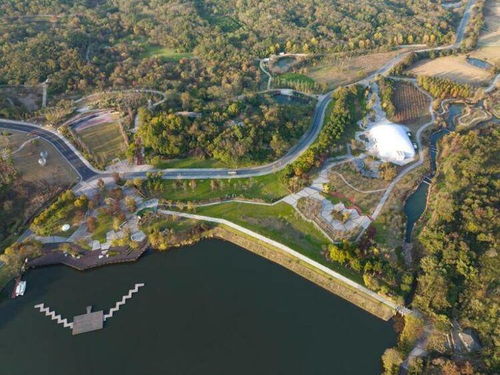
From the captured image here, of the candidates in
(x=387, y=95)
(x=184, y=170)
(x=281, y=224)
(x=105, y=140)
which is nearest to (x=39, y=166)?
(x=105, y=140)

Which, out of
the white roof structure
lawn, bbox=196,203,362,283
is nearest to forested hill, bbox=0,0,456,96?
the white roof structure

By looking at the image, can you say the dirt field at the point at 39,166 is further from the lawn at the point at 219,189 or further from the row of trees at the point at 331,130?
the row of trees at the point at 331,130

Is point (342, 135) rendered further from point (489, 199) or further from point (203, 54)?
point (203, 54)

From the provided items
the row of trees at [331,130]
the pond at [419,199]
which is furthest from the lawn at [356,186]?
the pond at [419,199]

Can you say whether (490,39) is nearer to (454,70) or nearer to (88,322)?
(454,70)

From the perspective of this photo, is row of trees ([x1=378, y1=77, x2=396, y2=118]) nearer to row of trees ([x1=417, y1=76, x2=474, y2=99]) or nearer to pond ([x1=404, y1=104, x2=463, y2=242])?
row of trees ([x1=417, y1=76, x2=474, y2=99])

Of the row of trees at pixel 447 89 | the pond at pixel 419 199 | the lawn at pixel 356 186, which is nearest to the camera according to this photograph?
the pond at pixel 419 199
